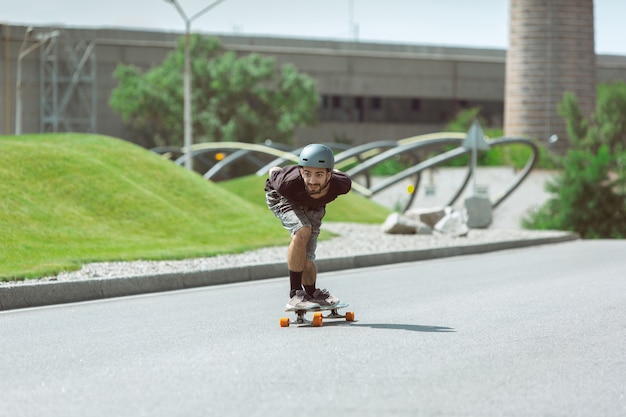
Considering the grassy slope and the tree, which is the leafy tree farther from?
the tree

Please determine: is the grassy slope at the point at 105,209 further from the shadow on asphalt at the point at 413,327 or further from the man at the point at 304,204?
the shadow on asphalt at the point at 413,327

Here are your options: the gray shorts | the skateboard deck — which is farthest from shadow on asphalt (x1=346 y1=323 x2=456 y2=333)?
the gray shorts

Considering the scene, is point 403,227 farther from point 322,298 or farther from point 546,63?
point 546,63

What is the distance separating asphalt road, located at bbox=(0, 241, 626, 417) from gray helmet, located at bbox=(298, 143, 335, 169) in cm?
133

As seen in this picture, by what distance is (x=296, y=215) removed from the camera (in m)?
10.7

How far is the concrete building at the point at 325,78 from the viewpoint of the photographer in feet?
237

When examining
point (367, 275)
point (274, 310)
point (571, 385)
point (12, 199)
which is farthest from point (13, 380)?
point (12, 199)

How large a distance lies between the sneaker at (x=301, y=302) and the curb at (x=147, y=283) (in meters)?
3.97

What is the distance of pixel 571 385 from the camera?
25.2 ft

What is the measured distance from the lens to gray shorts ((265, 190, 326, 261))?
10.6m

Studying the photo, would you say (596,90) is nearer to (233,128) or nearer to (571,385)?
(233,128)

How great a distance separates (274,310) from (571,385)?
5.19 metres

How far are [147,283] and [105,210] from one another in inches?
320

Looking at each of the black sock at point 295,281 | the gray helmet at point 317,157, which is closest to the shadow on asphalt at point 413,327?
the black sock at point 295,281
